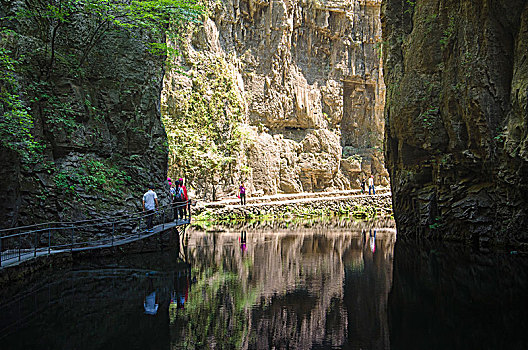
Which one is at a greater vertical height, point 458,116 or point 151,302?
point 458,116

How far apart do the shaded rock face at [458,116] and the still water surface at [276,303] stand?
7.51ft

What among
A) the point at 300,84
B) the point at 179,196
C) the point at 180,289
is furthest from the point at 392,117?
the point at 300,84

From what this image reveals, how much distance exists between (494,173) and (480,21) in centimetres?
510

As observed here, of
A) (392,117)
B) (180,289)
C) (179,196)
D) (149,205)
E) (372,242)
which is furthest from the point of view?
(392,117)

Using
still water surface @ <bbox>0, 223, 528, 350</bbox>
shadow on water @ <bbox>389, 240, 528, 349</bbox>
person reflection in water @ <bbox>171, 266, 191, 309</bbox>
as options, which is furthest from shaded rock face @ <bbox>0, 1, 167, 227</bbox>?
shadow on water @ <bbox>389, 240, 528, 349</bbox>

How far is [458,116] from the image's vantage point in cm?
1612

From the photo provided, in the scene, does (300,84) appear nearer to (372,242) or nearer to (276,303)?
(372,242)

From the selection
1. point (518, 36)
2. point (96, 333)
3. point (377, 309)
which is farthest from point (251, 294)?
point (518, 36)

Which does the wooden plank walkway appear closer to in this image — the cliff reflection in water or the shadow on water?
the cliff reflection in water

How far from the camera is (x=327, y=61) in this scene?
4641 centimetres

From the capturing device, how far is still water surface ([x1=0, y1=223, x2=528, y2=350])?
20.4ft

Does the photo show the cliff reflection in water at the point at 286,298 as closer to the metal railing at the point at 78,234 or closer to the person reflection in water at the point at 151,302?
the person reflection in water at the point at 151,302

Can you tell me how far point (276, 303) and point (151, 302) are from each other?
232 centimetres

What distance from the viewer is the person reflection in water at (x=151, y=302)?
762 cm
